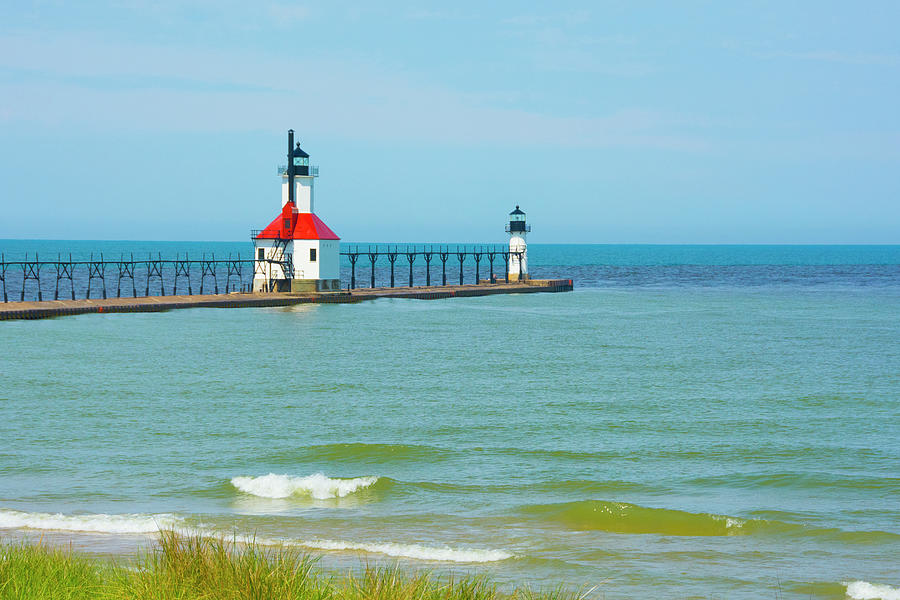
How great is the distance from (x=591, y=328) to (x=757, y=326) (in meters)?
9.77

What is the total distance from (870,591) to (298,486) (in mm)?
9573

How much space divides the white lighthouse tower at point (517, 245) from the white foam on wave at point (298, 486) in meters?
74.7

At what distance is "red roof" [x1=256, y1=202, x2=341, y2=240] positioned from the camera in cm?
6888

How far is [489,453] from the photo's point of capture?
69.6ft

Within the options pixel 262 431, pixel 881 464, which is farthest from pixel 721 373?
pixel 262 431

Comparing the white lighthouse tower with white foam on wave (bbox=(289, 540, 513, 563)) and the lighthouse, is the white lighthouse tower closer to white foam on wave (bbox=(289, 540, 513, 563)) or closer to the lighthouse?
the lighthouse

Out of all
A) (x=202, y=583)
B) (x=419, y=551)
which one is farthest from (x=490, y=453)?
(x=202, y=583)

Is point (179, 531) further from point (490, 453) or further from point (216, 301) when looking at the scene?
point (216, 301)

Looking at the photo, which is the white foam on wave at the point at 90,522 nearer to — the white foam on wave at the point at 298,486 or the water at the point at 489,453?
the water at the point at 489,453

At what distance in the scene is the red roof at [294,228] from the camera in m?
68.9

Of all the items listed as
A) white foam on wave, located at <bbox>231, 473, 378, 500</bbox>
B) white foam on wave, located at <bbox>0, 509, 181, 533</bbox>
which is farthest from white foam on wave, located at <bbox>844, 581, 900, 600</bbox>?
white foam on wave, located at <bbox>0, 509, 181, 533</bbox>

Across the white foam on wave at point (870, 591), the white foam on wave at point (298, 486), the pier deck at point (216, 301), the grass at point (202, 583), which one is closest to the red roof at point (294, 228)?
the pier deck at point (216, 301)

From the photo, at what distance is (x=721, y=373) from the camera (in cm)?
3625

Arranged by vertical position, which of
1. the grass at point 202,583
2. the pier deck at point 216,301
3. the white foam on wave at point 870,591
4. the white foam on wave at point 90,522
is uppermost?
the grass at point 202,583
